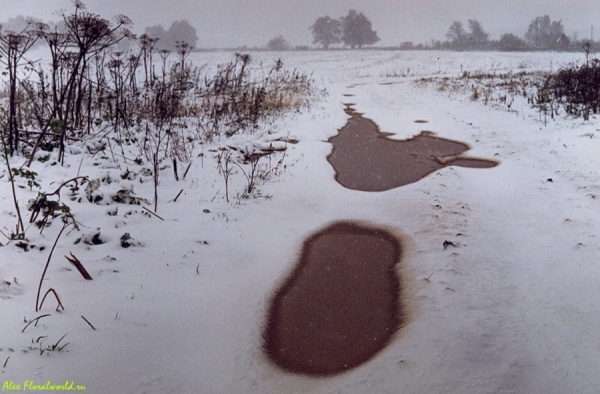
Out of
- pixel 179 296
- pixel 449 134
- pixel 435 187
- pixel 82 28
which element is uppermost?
pixel 82 28

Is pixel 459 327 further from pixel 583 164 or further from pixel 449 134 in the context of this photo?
pixel 449 134

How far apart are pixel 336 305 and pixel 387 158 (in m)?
4.57

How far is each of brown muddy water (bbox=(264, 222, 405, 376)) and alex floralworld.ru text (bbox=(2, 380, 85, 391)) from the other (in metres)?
1.09

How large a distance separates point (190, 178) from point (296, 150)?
245 cm

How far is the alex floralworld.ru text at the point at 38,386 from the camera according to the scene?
6.05ft

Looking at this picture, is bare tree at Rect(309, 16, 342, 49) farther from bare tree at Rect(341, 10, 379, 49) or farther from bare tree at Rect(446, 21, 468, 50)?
bare tree at Rect(446, 21, 468, 50)

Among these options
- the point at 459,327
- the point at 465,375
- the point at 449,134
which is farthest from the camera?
the point at 449,134

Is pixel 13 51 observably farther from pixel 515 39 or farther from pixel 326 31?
pixel 515 39

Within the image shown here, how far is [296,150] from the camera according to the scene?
23.8 feet

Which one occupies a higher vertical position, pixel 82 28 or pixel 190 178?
pixel 82 28

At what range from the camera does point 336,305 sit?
119 inches

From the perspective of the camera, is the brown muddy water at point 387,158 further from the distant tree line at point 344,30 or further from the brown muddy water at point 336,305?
the distant tree line at point 344,30

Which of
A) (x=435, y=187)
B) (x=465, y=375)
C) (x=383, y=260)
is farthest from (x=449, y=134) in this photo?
(x=465, y=375)

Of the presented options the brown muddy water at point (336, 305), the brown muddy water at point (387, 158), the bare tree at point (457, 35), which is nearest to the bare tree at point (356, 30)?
the bare tree at point (457, 35)
